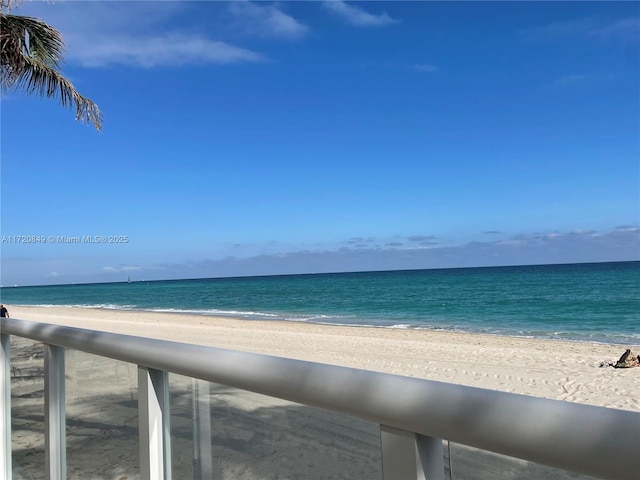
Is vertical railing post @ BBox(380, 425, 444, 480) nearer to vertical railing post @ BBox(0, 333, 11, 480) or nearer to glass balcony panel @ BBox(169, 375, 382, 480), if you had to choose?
glass balcony panel @ BBox(169, 375, 382, 480)

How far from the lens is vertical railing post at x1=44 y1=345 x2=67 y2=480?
6.56 ft

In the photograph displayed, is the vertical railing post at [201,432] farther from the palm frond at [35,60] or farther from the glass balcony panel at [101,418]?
the palm frond at [35,60]

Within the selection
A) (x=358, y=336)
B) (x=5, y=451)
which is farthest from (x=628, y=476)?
(x=358, y=336)

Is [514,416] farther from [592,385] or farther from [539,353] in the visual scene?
[539,353]

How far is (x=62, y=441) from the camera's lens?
199 cm

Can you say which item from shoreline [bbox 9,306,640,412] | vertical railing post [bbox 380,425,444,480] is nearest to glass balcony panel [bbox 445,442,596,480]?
vertical railing post [bbox 380,425,444,480]

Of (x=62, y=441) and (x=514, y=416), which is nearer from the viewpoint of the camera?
(x=514, y=416)

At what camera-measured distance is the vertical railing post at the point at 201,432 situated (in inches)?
52.7

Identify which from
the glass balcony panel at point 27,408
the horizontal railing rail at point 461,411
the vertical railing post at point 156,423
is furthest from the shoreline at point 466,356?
the horizontal railing rail at point 461,411

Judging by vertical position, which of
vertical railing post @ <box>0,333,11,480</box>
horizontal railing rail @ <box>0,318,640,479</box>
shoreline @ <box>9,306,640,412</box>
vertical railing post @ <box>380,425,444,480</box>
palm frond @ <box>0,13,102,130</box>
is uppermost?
palm frond @ <box>0,13,102,130</box>

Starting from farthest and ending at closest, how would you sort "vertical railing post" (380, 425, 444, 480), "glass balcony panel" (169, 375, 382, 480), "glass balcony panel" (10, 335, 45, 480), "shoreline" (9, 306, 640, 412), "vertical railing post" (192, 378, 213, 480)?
"shoreline" (9, 306, 640, 412) < "glass balcony panel" (10, 335, 45, 480) < "vertical railing post" (192, 378, 213, 480) < "glass balcony panel" (169, 375, 382, 480) < "vertical railing post" (380, 425, 444, 480)

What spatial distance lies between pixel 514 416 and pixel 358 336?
20.8 m

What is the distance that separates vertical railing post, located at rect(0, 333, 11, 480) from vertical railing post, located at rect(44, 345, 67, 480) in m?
0.56

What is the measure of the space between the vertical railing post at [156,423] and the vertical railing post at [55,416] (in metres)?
0.73
